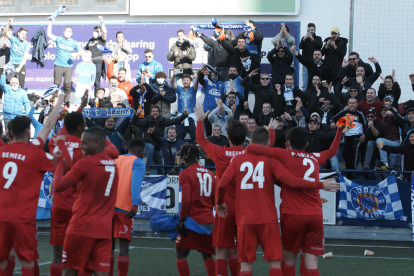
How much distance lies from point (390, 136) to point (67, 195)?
9.16 metres

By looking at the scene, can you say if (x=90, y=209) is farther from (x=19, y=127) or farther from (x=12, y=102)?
(x=12, y=102)

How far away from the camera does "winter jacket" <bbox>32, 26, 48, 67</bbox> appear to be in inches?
775

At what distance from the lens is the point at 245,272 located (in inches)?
249

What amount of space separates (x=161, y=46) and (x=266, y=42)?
12.5 feet

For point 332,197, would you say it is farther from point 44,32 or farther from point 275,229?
point 44,32

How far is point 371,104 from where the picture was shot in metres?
14.1

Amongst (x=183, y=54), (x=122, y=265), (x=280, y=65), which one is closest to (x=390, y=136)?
(x=280, y=65)

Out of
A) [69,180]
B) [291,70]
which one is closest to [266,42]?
[291,70]

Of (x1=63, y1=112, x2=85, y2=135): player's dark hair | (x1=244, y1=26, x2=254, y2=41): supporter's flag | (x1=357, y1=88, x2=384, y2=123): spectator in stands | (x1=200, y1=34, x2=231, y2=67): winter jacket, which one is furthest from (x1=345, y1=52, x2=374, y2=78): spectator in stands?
(x1=63, y1=112, x2=85, y2=135): player's dark hair

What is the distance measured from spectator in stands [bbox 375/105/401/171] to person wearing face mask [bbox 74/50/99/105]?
32.0 ft

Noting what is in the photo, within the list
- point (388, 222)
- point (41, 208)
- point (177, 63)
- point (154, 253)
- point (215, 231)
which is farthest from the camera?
point (177, 63)

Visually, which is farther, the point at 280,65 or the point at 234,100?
the point at 280,65

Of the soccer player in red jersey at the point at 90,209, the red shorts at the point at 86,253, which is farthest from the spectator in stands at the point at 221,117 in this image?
the red shorts at the point at 86,253

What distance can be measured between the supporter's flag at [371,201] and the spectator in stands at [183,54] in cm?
665
